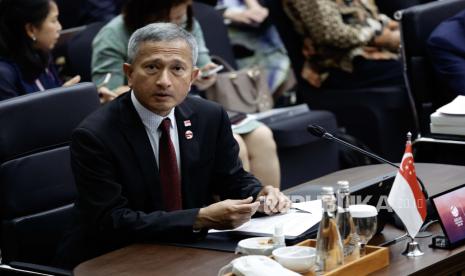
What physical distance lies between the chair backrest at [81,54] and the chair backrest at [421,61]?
153 cm

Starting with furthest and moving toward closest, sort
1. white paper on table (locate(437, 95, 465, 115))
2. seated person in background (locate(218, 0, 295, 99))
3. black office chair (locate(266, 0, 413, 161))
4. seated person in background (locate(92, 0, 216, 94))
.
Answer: seated person in background (locate(218, 0, 295, 99)) < black office chair (locate(266, 0, 413, 161)) < seated person in background (locate(92, 0, 216, 94)) < white paper on table (locate(437, 95, 465, 115))

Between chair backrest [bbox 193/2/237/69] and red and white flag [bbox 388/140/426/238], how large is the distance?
2919 mm

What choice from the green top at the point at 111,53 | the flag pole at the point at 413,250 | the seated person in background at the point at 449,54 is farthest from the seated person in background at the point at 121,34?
the flag pole at the point at 413,250

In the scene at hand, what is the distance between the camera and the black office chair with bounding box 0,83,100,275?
3355 millimetres

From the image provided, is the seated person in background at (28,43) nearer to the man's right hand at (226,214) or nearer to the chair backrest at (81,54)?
the chair backrest at (81,54)

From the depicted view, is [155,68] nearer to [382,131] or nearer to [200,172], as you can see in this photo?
[200,172]

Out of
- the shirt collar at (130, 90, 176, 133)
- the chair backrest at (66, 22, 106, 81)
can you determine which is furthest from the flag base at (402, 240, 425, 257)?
the chair backrest at (66, 22, 106, 81)

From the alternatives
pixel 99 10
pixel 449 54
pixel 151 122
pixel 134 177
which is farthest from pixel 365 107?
pixel 134 177

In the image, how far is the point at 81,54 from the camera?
5039mm

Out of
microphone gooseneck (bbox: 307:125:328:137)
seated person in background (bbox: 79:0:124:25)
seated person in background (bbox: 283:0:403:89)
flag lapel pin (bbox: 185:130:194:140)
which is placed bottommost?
seated person in background (bbox: 283:0:403:89)

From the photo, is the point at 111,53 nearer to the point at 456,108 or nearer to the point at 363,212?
the point at 456,108

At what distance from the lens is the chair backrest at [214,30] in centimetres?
561

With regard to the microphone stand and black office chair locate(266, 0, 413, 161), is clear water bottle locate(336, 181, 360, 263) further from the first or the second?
black office chair locate(266, 0, 413, 161)

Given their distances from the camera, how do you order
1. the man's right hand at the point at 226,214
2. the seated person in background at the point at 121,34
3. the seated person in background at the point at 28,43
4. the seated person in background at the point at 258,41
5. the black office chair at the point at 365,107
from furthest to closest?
1. the seated person in background at the point at 258,41
2. the black office chair at the point at 365,107
3. the seated person in background at the point at 121,34
4. the seated person in background at the point at 28,43
5. the man's right hand at the point at 226,214
